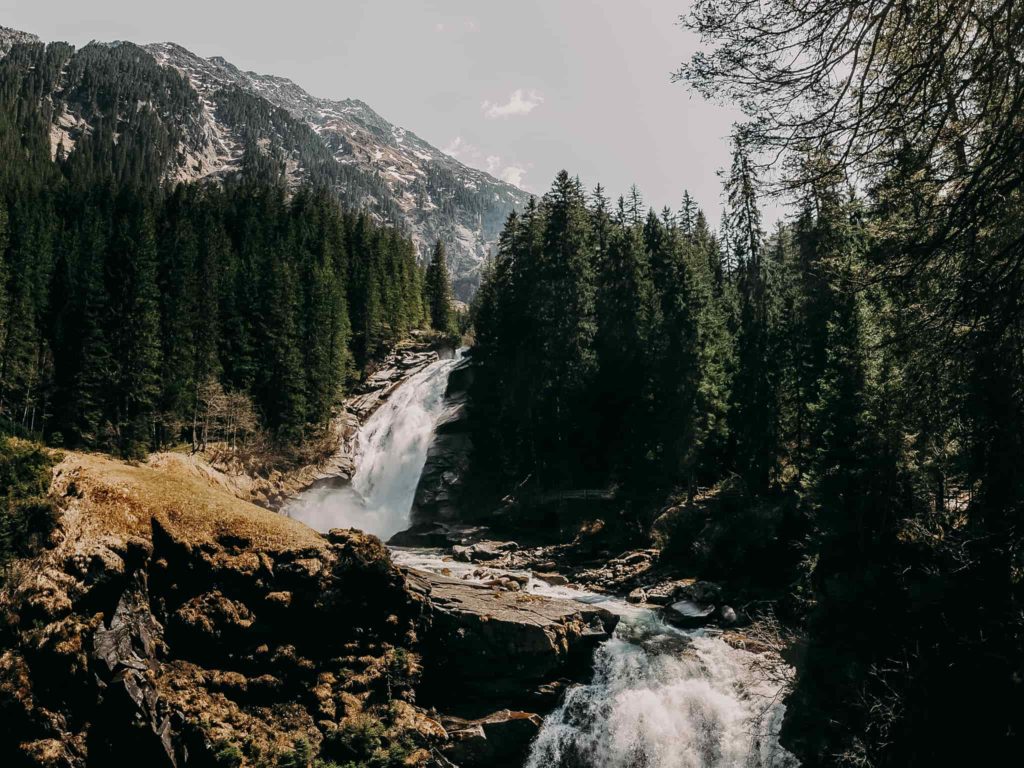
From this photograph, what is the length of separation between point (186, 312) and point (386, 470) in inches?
740

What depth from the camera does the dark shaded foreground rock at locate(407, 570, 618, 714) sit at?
20016 mm

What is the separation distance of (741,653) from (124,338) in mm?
41200

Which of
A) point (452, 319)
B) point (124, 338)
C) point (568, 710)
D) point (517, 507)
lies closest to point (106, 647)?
point (568, 710)

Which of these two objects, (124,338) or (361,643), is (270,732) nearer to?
(361,643)

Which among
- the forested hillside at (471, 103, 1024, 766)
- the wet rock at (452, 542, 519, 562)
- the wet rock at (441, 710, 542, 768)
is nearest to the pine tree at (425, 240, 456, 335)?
the forested hillside at (471, 103, 1024, 766)

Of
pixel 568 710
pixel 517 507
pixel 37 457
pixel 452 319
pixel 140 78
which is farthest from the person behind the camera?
pixel 140 78

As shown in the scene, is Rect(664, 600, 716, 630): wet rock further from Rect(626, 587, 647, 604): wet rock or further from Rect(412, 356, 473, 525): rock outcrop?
Rect(412, 356, 473, 525): rock outcrop

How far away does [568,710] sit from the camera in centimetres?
2003

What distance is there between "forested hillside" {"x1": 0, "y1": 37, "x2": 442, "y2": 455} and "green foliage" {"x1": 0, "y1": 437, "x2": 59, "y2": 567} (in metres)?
6.23

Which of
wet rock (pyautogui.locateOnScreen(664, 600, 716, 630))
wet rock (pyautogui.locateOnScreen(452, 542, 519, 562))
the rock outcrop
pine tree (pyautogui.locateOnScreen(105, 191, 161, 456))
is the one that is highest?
pine tree (pyautogui.locateOnScreen(105, 191, 161, 456))

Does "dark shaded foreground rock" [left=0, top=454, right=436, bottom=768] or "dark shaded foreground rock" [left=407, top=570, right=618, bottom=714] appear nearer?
"dark shaded foreground rock" [left=0, top=454, right=436, bottom=768]

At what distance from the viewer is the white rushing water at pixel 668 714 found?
1791 centimetres

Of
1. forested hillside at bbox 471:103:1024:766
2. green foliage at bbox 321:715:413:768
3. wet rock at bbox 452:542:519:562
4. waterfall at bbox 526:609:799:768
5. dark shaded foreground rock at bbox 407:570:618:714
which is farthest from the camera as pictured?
wet rock at bbox 452:542:519:562

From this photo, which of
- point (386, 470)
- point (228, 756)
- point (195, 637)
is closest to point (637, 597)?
point (228, 756)
